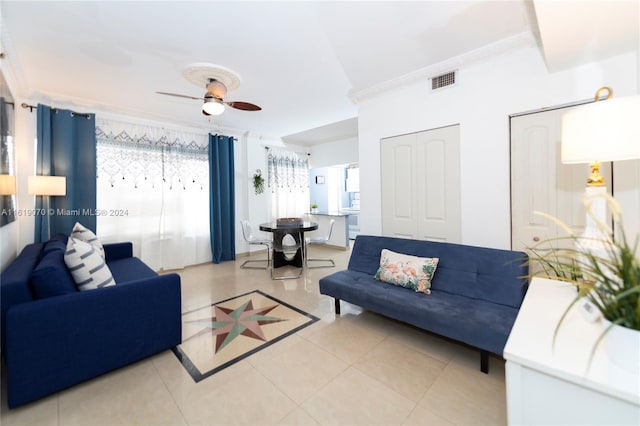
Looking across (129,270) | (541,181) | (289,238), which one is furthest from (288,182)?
(541,181)

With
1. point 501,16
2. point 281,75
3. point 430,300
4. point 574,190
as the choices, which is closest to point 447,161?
point 574,190

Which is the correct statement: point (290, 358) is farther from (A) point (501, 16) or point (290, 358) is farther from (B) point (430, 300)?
(A) point (501, 16)

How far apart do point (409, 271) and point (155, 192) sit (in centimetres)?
402

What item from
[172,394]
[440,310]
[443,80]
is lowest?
[172,394]

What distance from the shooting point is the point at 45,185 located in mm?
2848

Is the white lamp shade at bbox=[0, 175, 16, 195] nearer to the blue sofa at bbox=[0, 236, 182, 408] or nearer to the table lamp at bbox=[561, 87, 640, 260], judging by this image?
the blue sofa at bbox=[0, 236, 182, 408]

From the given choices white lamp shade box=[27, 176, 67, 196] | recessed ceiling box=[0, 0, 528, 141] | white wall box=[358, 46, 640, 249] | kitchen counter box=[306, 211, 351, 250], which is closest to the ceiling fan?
recessed ceiling box=[0, 0, 528, 141]

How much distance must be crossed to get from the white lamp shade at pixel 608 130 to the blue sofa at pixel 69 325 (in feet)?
8.93

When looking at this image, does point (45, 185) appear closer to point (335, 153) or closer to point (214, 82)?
point (214, 82)

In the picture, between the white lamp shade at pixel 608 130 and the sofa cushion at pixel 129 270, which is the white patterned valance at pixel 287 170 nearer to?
the sofa cushion at pixel 129 270

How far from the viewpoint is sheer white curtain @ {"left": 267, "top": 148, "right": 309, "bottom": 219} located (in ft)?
19.2

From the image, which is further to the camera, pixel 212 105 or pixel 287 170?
pixel 287 170

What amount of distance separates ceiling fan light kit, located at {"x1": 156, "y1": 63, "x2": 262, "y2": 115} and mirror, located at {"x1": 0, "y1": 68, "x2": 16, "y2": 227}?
4.00ft

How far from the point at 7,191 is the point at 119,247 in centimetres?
135
